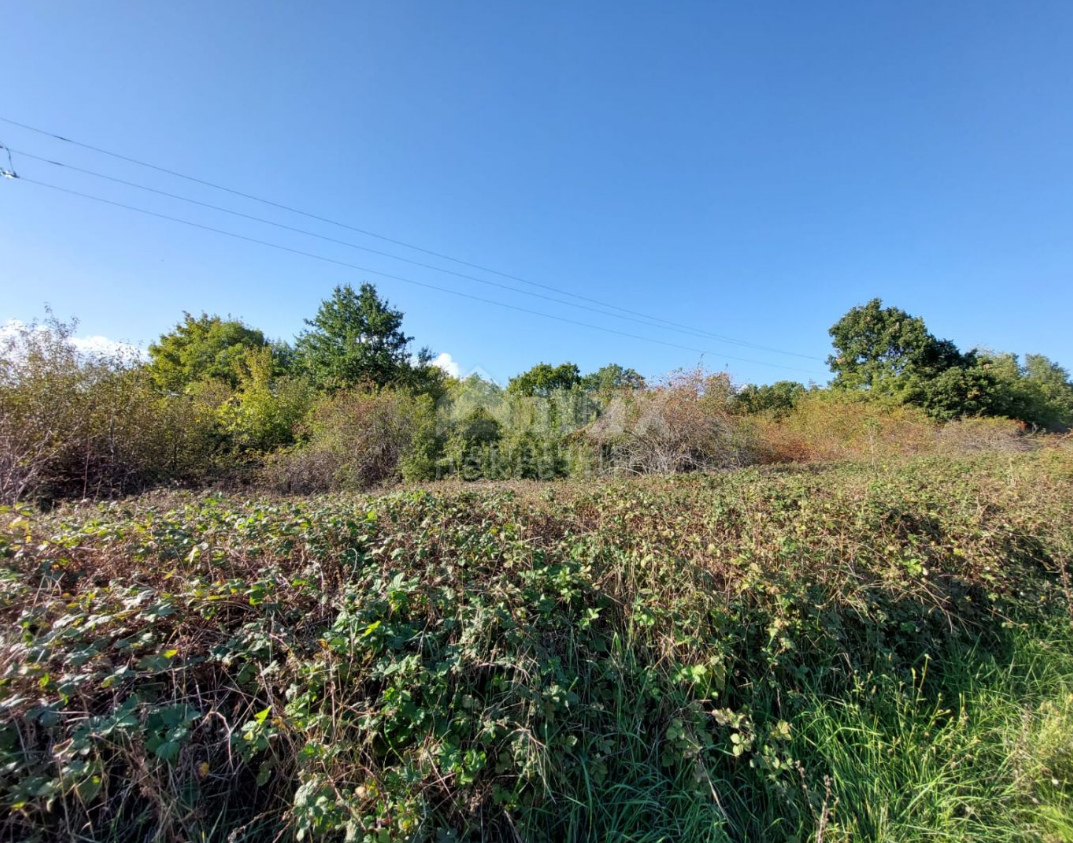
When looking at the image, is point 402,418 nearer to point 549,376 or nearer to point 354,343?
point 354,343

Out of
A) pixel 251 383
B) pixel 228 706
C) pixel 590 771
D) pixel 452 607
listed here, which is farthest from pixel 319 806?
pixel 251 383

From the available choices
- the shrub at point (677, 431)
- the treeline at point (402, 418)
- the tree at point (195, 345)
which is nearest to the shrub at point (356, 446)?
the treeline at point (402, 418)

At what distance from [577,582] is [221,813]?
1.43m

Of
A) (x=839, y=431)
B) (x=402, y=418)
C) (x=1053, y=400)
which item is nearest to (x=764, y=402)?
(x=839, y=431)

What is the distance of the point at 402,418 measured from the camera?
30.5 ft

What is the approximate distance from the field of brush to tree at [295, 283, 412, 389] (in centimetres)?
1275

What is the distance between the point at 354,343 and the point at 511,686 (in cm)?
1549

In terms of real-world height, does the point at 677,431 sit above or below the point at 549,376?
below

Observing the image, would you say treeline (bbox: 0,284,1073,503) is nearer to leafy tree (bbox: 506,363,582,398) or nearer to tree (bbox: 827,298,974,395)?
tree (bbox: 827,298,974,395)

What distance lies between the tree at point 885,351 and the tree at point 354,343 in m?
19.7

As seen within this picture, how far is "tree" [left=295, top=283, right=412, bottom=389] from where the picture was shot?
14.2 m

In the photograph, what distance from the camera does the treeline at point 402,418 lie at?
5.20 meters

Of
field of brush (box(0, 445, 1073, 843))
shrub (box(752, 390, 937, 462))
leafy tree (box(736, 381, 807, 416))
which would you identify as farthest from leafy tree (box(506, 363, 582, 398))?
field of brush (box(0, 445, 1073, 843))

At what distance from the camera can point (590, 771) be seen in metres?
1.37
